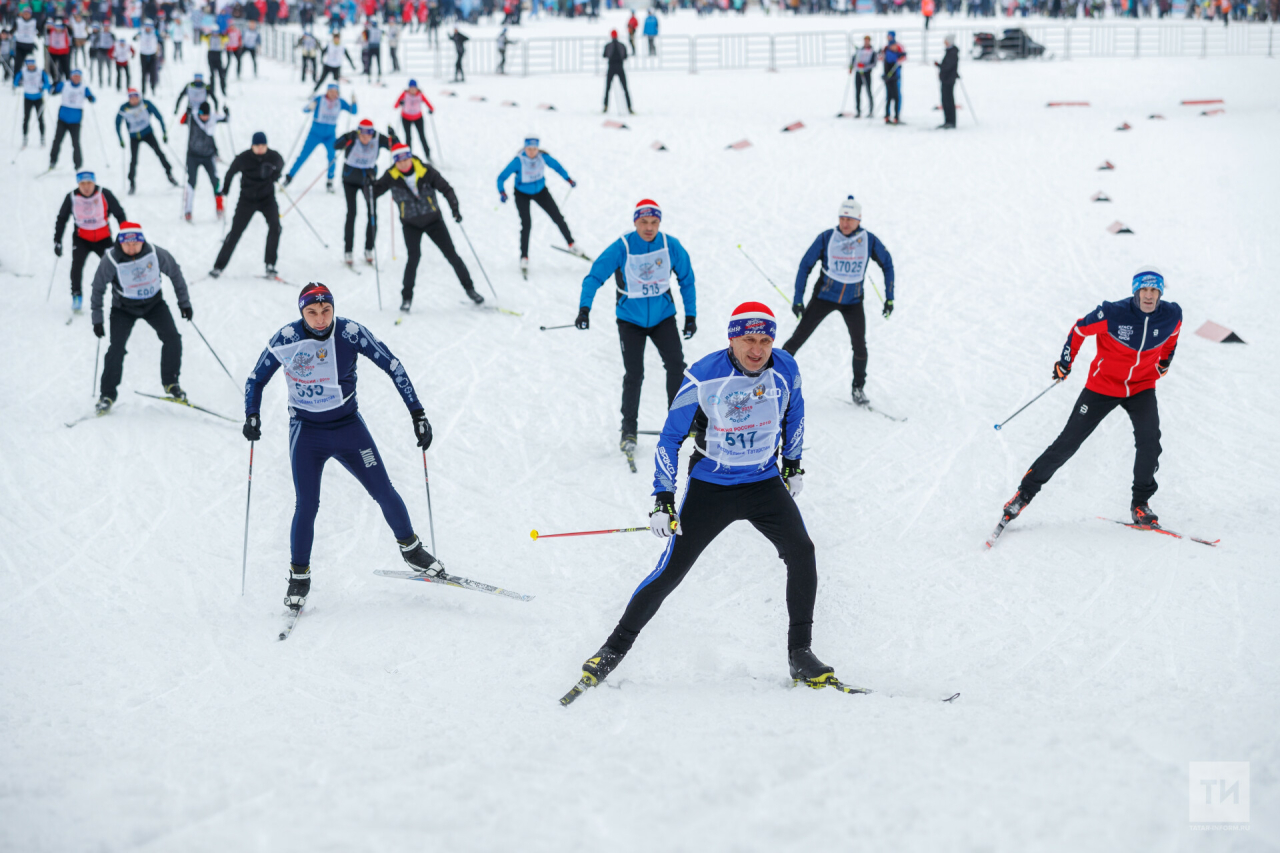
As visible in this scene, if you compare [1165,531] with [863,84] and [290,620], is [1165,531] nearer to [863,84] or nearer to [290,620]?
[290,620]

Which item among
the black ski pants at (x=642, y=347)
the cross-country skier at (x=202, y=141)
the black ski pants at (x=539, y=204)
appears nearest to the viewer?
the black ski pants at (x=642, y=347)

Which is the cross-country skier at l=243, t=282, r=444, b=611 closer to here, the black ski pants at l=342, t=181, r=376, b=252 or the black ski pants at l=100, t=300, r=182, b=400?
the black ski pants at l=100, t=300, r=182, b=400

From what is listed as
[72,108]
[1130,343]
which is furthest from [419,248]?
[72,108]

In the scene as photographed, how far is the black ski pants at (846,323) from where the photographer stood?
8062 mm

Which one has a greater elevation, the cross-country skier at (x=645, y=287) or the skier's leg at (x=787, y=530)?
the cross-country skier at (x=645, y=287)

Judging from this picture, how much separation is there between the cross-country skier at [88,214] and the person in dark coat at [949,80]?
14.6m

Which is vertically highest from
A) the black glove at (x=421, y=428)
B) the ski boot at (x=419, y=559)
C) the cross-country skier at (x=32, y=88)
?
the cross-country skier at (x=32, y=88)

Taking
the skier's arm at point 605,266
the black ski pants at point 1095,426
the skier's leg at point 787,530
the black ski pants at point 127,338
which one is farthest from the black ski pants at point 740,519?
the black ski pants at point 127,338

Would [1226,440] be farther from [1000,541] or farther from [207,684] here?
[207,684]

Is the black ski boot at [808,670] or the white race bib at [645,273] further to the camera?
the white race bib at [645,273]

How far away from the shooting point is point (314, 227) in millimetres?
14102

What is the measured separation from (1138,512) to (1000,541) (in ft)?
3.06

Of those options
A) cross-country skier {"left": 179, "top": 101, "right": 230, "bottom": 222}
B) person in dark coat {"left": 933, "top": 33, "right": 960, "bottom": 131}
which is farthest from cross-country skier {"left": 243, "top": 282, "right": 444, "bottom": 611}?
person in dark coat {"left": 933, "top": 33, "right": 960, "bottom": 131}

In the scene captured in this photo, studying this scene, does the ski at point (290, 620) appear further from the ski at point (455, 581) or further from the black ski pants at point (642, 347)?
the black ski pants at point (642, 347)
